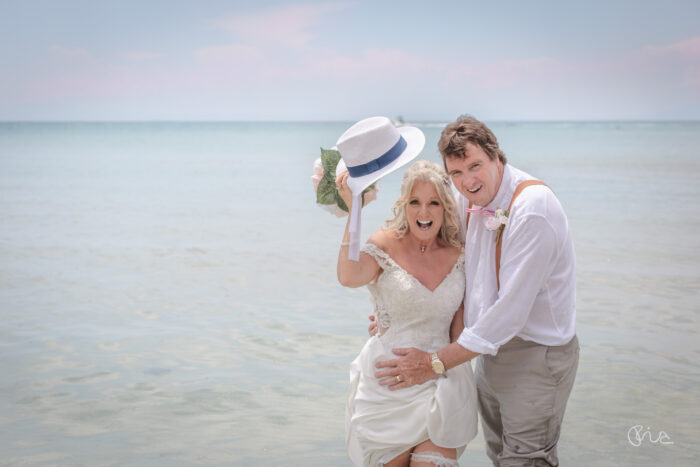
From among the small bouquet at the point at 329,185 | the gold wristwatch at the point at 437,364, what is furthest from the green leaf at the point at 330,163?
the gold wristwatch at the point at 437,364

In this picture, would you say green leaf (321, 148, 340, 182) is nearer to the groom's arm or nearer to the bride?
the bride

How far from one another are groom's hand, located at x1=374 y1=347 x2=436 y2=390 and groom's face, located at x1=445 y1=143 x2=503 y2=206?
0.74 metres

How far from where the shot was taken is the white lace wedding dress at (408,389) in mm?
3064

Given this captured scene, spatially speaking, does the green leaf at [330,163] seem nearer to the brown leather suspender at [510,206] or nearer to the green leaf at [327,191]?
the green leaf at [327,191]

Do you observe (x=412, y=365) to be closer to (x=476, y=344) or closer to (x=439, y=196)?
(x=476, y=344)

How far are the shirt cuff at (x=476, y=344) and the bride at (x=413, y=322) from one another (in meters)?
0.18

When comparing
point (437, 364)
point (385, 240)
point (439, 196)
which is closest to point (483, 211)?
point (439, 196)

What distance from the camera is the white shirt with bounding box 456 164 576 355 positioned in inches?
109

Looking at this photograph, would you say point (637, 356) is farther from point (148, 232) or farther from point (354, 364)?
point (148, 232)

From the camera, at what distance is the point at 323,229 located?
448 inches

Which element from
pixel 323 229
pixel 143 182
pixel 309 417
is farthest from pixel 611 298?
pixel 143 182

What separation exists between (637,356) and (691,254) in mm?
4182

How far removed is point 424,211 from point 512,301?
24.3 inches

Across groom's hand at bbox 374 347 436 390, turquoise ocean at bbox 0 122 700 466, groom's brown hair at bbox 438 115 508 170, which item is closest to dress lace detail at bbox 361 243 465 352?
groom's hand at bbox 374 347 436 390
